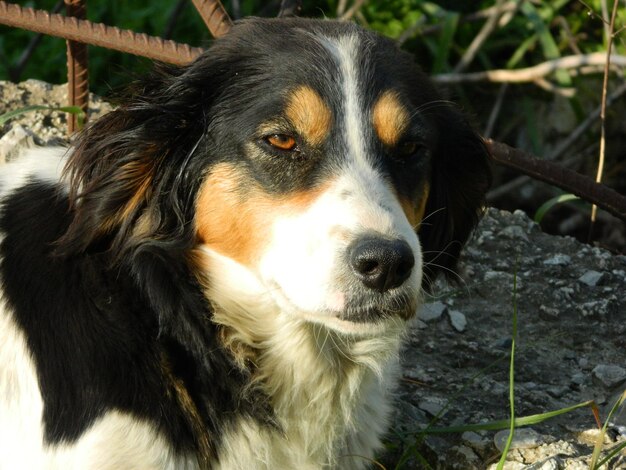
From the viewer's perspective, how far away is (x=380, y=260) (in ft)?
9.09

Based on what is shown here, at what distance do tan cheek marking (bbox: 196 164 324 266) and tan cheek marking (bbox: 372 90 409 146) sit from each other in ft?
0.99

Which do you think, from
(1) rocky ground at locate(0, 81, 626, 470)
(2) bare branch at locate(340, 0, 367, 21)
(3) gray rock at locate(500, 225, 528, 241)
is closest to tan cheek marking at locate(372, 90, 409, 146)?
(1) rocky ground at locate(0, 81, 626, 470)

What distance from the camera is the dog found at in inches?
115

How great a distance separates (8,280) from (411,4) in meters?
4.87

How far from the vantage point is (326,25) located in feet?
10.9

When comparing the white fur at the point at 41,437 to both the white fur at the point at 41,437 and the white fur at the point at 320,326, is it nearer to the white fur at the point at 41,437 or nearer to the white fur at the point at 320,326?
the white fur at the point at 41,437

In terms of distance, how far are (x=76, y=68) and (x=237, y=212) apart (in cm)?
172

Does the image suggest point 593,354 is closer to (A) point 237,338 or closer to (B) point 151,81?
(A) point 237,338

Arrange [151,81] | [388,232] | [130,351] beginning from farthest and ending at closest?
[151,81] < [130,351] < [388,232]

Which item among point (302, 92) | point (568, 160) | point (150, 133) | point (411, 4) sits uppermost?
point (302, 92)

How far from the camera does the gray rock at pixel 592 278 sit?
4605mm

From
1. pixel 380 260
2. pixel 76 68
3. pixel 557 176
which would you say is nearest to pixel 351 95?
pixel 380 260

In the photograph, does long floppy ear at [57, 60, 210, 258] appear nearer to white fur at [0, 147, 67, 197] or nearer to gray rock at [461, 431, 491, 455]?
white fur at [0, 147, 67, 197]

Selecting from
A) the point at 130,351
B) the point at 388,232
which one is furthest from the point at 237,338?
the point at 388,232
